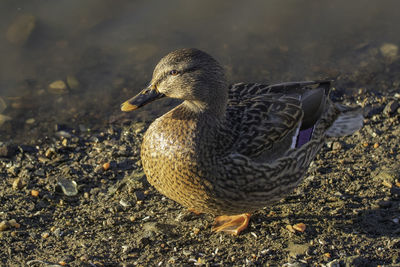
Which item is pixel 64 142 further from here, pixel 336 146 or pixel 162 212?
pixel 336 146

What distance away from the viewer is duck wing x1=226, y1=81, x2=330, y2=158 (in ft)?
13.9

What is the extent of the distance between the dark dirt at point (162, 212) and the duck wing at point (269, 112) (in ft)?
2.47

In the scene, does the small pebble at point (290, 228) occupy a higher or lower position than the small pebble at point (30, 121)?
higher

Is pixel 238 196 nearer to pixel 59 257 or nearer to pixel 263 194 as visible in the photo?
pixel 263 194

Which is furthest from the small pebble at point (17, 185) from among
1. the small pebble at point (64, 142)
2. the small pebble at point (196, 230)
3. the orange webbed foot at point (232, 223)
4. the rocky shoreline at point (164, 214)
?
the orange webbed foot at point (232, 223)

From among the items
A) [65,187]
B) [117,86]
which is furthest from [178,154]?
[117,86]

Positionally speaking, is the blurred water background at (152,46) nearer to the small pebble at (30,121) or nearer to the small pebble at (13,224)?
the small pebble at (30,121)

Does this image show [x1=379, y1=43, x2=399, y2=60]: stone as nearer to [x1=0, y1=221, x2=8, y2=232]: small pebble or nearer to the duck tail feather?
the duck tail feather

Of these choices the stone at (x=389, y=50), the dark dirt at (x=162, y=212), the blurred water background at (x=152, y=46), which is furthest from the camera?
the stone at (x=389, y=50)

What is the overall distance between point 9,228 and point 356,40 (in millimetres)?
5677

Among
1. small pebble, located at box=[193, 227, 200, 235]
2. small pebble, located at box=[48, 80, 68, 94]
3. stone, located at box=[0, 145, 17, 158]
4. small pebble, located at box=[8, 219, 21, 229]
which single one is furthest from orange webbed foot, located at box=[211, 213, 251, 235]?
small pebble, located at box=[48, 80, 68, 94]

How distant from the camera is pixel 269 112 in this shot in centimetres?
441

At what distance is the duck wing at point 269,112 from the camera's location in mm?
4234

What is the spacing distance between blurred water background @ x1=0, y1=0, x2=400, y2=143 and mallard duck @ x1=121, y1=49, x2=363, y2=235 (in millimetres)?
2339
